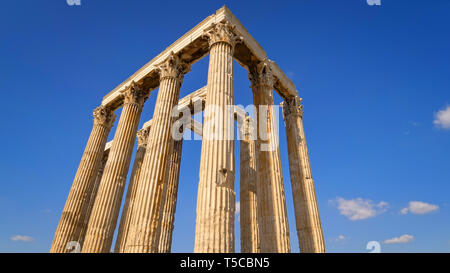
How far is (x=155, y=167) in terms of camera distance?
13.5 metres

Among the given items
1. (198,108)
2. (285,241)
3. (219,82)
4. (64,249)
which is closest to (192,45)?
(219,82)

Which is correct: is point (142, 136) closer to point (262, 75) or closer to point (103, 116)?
point (103, 116)

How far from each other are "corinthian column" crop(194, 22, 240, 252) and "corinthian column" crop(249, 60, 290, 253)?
3.56 meters

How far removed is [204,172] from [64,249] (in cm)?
1290

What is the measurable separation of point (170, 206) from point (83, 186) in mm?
6851

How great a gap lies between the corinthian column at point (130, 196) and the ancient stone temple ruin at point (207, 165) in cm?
14

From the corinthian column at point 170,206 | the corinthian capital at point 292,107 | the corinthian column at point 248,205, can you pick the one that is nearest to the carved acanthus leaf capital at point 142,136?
the corinthian column at point 170,206

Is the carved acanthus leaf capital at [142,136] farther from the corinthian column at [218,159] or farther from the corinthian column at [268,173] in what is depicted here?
the corinthian column at [218,159]

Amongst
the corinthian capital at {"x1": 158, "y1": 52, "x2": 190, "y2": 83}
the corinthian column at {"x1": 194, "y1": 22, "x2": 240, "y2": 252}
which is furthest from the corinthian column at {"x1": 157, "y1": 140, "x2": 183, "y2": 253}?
the corinthian capital at {"x1": 158, "y1": 52, "x2": 190, "y2": 83}

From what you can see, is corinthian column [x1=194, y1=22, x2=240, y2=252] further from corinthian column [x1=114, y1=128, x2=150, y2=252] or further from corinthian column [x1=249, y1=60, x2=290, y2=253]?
corinthian column [x1=114, y1=128, x2=150, y2=252]

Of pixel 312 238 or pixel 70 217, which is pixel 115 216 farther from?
pixel 312 238

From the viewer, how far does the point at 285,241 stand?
501 inches

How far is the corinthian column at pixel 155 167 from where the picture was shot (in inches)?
472
